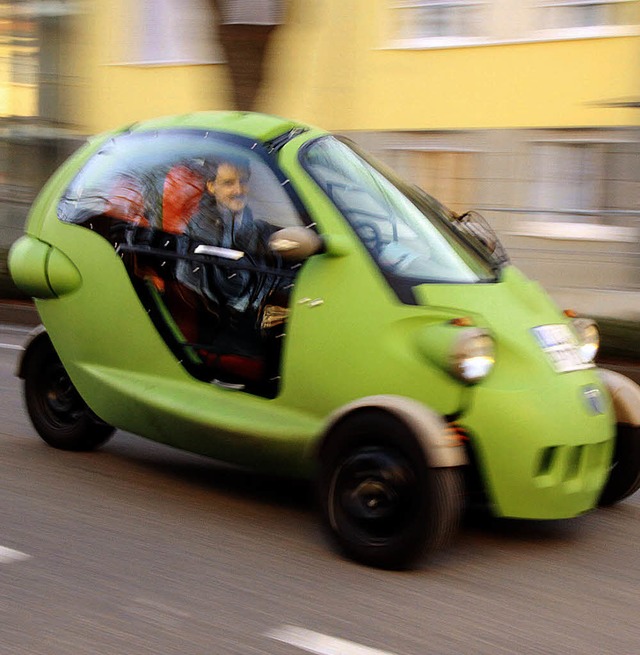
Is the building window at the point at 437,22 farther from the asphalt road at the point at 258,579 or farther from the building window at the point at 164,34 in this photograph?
the asphalt road at the point at 258,579

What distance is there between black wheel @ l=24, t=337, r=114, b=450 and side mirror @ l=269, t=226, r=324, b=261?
1946 millimetres

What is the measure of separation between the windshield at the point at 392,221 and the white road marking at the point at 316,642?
1666mm

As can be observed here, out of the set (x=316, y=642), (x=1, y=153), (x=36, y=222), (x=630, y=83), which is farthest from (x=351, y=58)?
(x=316, y=642)

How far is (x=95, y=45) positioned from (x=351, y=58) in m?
5.71

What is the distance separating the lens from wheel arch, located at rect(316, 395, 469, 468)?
5.04 m

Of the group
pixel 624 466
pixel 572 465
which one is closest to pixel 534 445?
pixel 572 465

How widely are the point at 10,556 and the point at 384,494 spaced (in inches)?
56.5

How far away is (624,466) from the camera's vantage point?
611 centimetres

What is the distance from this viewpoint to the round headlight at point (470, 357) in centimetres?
516

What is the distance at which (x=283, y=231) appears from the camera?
552 centimetres

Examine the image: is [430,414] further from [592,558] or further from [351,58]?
[351,58]

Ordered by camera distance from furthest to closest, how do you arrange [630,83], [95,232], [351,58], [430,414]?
[351,58]
[630,83]
[95,232]
[430,414]

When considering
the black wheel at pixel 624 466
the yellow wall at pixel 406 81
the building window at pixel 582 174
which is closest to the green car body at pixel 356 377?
the black wheel at pixel 624 466

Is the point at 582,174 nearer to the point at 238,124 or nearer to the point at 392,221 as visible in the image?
the point at 238,124
